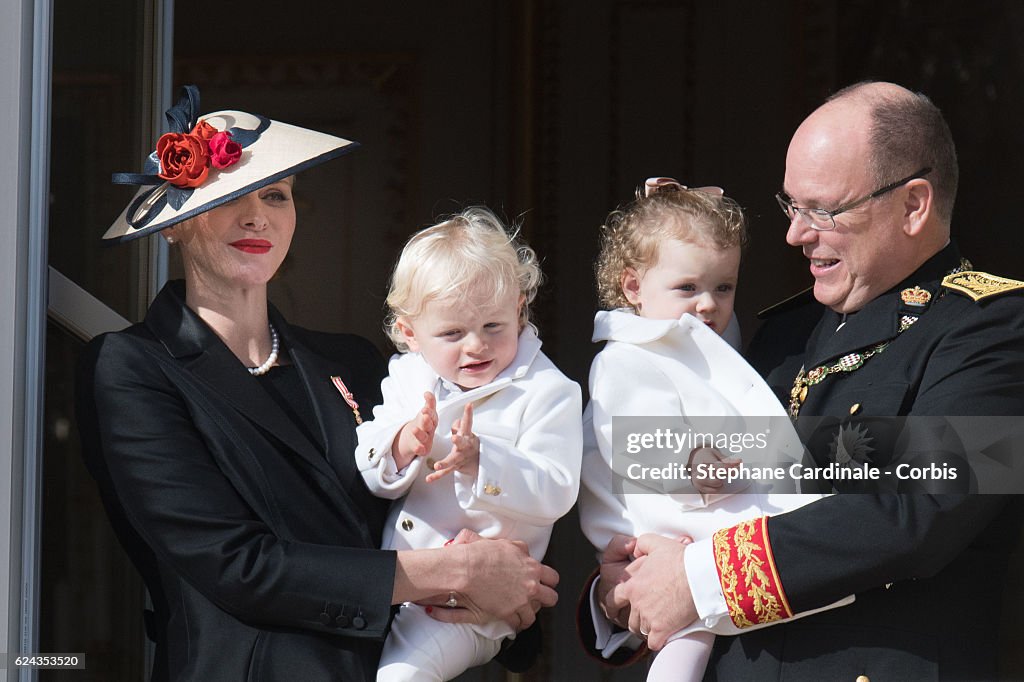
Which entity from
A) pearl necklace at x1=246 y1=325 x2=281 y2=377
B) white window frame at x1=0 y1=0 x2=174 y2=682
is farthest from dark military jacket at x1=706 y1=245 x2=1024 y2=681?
white window frame at x1=0 y1=0 x2=174 y2=682

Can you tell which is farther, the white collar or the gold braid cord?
the white collar

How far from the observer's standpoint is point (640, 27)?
520 cm

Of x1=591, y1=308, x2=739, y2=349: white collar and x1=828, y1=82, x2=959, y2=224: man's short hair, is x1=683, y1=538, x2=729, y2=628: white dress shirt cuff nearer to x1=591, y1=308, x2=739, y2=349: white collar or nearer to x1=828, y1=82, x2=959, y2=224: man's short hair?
x1=591, y1=308, x2=739, y2=349: white collar

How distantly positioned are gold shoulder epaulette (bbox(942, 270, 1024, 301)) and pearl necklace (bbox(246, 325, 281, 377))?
1319 mm

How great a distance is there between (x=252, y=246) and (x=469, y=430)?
609 millimetres

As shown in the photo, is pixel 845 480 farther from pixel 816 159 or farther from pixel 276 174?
pixel 276 174

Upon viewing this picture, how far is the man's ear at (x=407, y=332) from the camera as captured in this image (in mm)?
2738

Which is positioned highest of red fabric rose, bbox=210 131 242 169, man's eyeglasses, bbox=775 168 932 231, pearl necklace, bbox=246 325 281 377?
red fabric rose, bbox=210 131 242 169

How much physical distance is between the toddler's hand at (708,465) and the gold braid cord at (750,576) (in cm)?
10

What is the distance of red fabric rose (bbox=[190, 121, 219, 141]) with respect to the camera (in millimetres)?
2750

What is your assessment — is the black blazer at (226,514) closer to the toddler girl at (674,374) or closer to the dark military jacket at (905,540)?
the toddler girl at (674,374)

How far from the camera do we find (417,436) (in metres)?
2.48

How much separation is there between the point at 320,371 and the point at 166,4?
119 centimetres

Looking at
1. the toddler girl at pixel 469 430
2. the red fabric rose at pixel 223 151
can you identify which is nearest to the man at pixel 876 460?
the toddler girl at pixel 469 430
